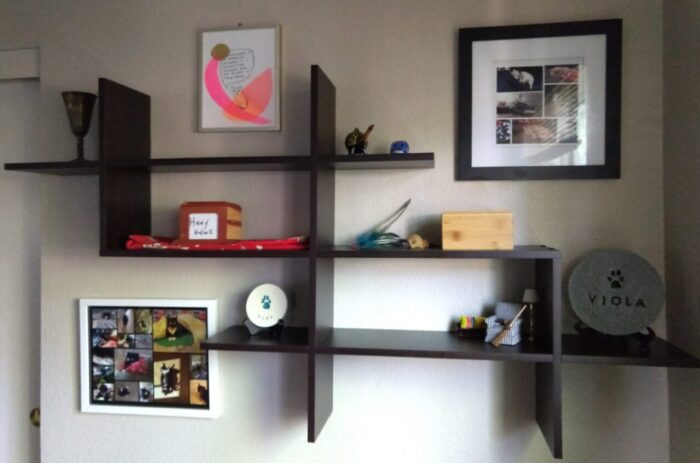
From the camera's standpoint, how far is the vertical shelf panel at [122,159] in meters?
1.38

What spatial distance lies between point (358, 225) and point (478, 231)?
41 centimetres

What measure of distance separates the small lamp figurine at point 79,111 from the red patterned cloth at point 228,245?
0.35 metres

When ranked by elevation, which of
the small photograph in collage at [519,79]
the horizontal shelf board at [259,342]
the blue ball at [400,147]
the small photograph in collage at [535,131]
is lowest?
the horizontal shelf board at [259,342]

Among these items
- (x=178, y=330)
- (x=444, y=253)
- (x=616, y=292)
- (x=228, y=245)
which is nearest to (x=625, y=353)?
(x=616, y=292)

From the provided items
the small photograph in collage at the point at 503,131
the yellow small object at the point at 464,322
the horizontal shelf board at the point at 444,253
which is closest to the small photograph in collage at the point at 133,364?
the horizontal shelf board at the point at 444,253

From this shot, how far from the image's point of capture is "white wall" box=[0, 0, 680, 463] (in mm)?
1376

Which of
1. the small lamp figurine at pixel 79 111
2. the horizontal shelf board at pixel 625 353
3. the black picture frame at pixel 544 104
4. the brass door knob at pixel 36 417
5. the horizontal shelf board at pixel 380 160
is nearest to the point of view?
the horizontal shelf board at pixel 625 353

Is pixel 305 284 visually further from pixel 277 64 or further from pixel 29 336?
pixel 29 336

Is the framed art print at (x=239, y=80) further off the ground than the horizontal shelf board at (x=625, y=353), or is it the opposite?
the framed art print at (x=239, y=80)

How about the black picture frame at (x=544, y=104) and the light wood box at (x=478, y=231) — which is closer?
the light wood box at (x=478, y=231)

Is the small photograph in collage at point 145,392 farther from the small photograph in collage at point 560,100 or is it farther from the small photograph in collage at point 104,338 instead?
the small photograph in collage at point 560,100

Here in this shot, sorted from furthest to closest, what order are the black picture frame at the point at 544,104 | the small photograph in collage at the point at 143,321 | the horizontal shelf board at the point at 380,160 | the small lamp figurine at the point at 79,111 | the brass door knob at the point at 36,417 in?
the brass door knob at the point at 36,417 < the small photograph in collage at the point at 143,321 < the small lamp figurine at the point at 79,111 < the black picture frame at the point at 544,104 < the horizontal shelf board at the point at 380,160

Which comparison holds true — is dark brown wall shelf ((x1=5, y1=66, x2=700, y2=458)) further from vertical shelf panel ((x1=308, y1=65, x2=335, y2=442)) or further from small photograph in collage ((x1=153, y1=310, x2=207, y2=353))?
small photograph in collage ((x1=153, y1=310, x2=207, y2=353))

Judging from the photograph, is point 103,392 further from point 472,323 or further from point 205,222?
point 472,323
